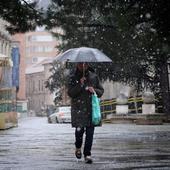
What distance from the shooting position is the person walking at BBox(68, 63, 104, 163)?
36.6ft

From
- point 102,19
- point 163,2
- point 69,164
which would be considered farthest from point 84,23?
point 69,164

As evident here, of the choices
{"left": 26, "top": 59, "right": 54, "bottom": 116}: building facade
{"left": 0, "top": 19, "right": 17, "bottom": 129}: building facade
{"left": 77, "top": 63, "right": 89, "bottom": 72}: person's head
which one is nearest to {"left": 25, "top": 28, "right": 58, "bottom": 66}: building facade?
{"left": 26, "top": 59, "right": 54, "bottom": 116}: building facade

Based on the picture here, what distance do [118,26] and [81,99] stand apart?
15.8ft

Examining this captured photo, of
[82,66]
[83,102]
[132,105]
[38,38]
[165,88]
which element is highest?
[38,38]

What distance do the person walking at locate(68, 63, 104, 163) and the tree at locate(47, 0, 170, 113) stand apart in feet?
12.4

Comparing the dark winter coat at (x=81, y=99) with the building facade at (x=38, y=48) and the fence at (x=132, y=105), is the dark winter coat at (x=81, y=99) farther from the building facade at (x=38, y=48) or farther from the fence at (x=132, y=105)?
the building facade at (x=38, y=48)

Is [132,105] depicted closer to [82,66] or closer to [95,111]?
[82,66]

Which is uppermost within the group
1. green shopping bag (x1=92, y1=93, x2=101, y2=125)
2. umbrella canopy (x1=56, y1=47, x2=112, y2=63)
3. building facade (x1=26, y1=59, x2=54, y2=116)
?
building facade (x1=26, y1=59, x2=54, y2=116)

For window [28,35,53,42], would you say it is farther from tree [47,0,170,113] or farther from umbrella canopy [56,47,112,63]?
umbrella canopy [56,47,112,63]

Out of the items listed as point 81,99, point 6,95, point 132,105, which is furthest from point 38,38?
point 81,99

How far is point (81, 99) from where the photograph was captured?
444 inches

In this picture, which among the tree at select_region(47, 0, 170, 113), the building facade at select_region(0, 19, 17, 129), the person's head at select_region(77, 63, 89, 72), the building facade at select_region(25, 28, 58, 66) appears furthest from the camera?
the building facade at select_region(25, 28, 58, 66)

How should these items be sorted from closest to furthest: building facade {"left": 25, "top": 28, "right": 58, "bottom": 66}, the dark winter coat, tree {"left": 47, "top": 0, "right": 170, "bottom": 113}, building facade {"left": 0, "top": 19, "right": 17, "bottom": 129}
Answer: the dark winter coat → tree {"left": 47, "top": 0, "right": 170, "bottom": 113} → building facade {"left": 0, "top": 19, "right": 17, "bottom": 129} → building facade {"left": 25, "top": 28, "right": 58, "bottom": 66}

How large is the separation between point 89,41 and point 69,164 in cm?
1736
